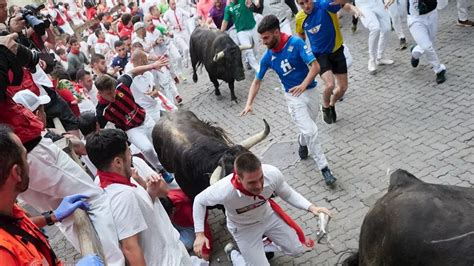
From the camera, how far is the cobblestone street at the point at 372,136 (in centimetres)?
566

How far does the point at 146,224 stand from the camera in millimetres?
3535

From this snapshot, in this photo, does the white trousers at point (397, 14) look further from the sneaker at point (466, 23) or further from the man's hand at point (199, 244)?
the man's hand at point (199, 244)

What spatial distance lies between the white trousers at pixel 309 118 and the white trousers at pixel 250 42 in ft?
16.2

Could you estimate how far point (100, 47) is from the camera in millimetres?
13727

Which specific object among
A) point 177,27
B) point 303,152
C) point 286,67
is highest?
point 286,67

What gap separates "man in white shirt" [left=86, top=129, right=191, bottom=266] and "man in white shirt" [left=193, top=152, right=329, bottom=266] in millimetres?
646

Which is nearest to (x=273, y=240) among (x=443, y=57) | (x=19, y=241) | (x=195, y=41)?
(x=19, y=241)

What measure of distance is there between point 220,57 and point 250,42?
4.99 feet

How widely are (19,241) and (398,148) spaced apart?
5.30 metres

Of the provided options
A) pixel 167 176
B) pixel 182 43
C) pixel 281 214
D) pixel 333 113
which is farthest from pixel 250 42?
pixel 281 214

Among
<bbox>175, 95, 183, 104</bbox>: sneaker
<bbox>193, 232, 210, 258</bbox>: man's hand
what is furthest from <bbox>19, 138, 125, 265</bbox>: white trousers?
<bbox>175, 95, 183, 104</bbox>: sneaker

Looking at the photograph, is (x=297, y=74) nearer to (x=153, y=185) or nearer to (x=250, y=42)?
(x=153, y=185)

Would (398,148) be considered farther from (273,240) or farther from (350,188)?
(273,240)

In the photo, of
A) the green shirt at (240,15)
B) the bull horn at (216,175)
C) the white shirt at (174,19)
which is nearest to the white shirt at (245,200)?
the bull horn at (216,175)
